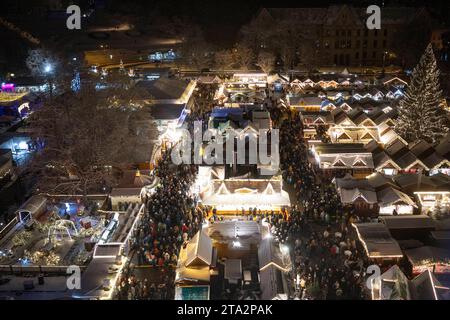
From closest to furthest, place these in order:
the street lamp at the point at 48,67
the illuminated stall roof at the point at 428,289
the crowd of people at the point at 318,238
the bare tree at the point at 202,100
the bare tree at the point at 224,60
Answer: the illuminated stall roof at the point at 428,289 → the crowd of people at the point at 318,238 → the bare tree at the point at 202,100 → the street lamp at the point at 48,67 → the bare tree at the point at 224,60

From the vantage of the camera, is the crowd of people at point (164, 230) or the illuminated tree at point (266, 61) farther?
the illuminated tree at point (266, 61)

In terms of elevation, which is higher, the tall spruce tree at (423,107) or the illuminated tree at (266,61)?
the illuminated tree at (266,61)

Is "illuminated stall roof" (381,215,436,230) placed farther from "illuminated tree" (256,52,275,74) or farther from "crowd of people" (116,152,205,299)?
"illuminated tree" (256,52,275,74)

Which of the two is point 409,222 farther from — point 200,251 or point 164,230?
point 164,230

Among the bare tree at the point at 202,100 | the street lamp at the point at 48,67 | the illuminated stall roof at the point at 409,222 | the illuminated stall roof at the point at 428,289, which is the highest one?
the street lamp at the point at 48,67

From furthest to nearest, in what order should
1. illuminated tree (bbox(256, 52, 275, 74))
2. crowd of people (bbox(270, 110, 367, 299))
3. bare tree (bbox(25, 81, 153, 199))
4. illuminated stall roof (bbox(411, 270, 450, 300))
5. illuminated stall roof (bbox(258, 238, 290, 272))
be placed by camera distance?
illuminated tree (bbox(256, 52, 275, 74)) → bare tree (bbox(25, 81, 153, 199)) → crowd of people (bbox(270, 110, 367, 299)) → illuminated stall roof (bbox(258, 238, 290, 272)) → illuminated stall roof (bbox(411, 270, 450, 300))

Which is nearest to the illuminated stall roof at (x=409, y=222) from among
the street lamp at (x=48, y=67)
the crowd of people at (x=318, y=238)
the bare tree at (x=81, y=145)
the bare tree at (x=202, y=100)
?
the crowd of people at (x=318, y=238)

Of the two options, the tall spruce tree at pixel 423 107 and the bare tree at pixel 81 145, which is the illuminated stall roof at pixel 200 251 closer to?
the bare tree at pixel 81 145

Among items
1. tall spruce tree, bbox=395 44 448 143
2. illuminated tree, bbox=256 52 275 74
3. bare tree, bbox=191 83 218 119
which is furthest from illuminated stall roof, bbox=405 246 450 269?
illuminated tree, bbox=256 52 275 74

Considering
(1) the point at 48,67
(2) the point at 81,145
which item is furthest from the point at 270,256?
(1) the point at 48,67
